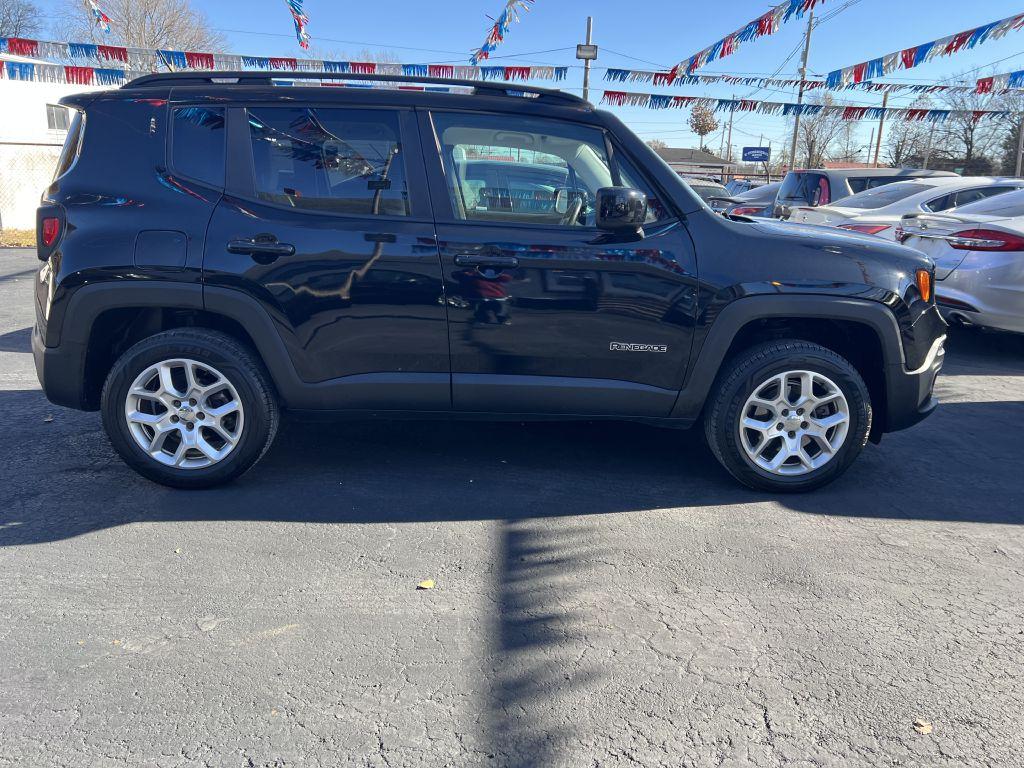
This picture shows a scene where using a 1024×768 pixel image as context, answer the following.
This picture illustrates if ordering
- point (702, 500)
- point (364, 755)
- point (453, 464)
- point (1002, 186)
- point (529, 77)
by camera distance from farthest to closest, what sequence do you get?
point (529, 77) < point (1002, 186) < point (453, 464) < point (702, 500) < point (364, 755)

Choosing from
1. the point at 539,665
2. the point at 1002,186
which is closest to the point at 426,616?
the point at 539,665

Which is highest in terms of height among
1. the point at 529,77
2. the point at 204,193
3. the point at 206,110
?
the point at 529,77

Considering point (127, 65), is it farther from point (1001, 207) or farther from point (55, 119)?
point (1001, 207)

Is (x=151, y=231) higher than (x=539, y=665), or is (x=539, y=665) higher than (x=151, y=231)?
(x=151, y=231)

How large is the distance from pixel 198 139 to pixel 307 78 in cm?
60

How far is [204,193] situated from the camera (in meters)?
3.71

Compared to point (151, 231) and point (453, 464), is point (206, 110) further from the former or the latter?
point (453, 464)

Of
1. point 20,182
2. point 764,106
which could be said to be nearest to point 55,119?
point 20,182

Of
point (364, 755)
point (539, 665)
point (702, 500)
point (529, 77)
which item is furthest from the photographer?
point (529, 77)

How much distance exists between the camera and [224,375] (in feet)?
12.3

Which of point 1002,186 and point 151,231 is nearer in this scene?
point 151,231

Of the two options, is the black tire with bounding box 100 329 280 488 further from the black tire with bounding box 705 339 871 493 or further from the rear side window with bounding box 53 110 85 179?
the black tire with bounding box 705 339 871 493

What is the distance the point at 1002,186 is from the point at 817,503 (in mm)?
8957

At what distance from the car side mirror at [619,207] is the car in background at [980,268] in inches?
154
